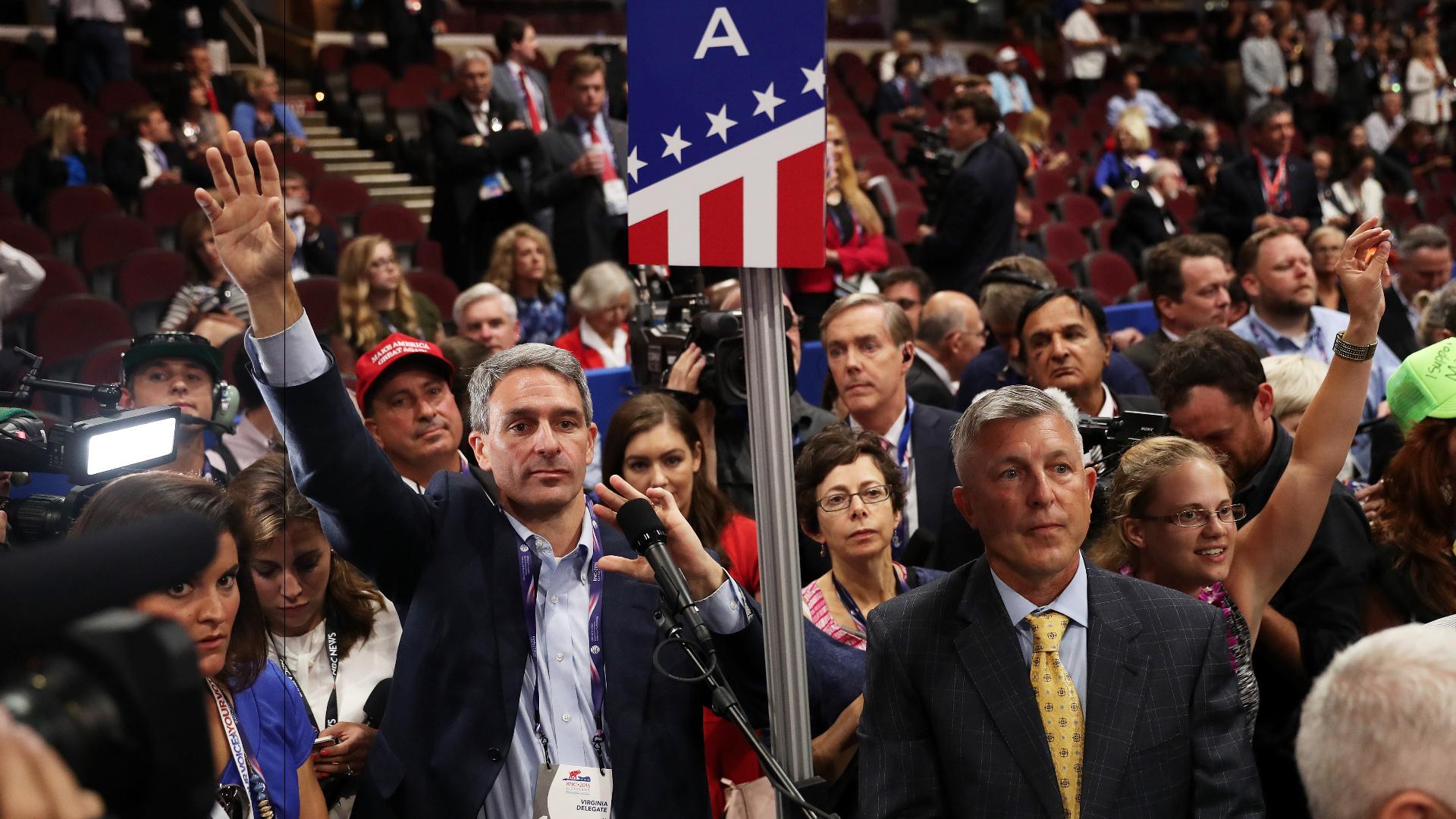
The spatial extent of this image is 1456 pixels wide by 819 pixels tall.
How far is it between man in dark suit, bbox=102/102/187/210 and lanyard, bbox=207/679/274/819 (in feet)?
18.9

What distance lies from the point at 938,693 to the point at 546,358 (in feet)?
2.86

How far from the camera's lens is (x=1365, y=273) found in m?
2.55

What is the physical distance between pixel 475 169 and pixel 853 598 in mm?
4832

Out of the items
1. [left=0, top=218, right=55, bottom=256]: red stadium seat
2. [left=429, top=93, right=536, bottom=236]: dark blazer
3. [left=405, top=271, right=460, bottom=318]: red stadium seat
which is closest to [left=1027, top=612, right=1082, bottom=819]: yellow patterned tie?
[left=0, top=218, right=55, bottom=256]: red stadium seat

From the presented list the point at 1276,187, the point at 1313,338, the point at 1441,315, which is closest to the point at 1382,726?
the point at 1441,315

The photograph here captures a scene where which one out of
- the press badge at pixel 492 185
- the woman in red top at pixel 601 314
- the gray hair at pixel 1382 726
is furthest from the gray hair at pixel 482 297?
the gray hair at pixel 1382 726

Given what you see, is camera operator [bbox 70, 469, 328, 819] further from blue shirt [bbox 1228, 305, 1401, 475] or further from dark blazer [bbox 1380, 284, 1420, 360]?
dark blazer [bbox 1380, 284, 1420, 360]

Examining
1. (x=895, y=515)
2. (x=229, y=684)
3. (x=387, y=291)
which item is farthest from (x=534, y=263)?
(x=229, y=684)

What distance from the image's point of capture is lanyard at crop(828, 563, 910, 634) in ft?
9.08

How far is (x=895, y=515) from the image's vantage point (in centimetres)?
294

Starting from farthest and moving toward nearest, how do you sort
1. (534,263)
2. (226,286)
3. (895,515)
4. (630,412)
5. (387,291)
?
(534,263) → (387,291) → (226,286) → (630,412) → (895,515)

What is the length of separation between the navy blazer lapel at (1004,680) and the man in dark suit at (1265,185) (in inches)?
240

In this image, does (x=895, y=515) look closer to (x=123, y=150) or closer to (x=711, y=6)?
(x=711, y=6)

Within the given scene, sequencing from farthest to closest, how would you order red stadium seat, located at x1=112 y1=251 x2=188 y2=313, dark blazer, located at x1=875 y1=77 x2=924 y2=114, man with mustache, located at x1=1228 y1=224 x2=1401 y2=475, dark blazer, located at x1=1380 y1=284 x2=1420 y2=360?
dark blazer, located at x1=875 y1=77 x2=924 y2=114
dark blazer, located at x1=1380 y1=284 x2=1420 y2=360
man with mustache, located at x1=1228 y1=224 x2=1401 y2=475
red stadium seat, located at x1=112 y1=251 x2=188 y2=313
